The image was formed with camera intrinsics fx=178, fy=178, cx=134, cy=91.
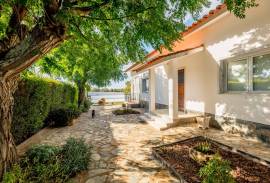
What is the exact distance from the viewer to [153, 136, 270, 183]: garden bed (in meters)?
3.72

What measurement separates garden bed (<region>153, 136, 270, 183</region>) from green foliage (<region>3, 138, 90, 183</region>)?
2133mm

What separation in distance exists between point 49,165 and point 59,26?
2.94m

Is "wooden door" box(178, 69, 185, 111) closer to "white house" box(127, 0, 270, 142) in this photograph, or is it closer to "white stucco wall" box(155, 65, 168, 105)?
"white house" box(127, 0, 270, 142)

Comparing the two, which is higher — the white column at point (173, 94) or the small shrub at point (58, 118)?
the white column at point (173, 94)

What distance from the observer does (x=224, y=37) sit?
7664 mm

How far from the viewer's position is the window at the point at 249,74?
6.21 m

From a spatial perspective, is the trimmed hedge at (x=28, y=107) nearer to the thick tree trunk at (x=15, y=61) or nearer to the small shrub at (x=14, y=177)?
the thick tree trunk at (x=15, y=61)

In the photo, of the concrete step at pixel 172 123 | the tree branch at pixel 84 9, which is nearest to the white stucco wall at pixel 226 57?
the concrete step at pixel 172 123

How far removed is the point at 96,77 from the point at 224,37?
13.2 metres

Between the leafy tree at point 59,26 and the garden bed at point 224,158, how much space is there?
9.67 ft

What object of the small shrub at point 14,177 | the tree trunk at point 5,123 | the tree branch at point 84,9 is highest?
the tree branch at point 84,9

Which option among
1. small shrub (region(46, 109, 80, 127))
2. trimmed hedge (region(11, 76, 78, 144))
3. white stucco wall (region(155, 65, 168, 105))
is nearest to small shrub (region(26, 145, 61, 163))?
trimmed hedge (region(11, 76, 78, 144))

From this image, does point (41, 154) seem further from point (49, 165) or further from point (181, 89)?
point (181, 89)

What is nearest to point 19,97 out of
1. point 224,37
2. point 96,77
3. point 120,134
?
point 120,134
